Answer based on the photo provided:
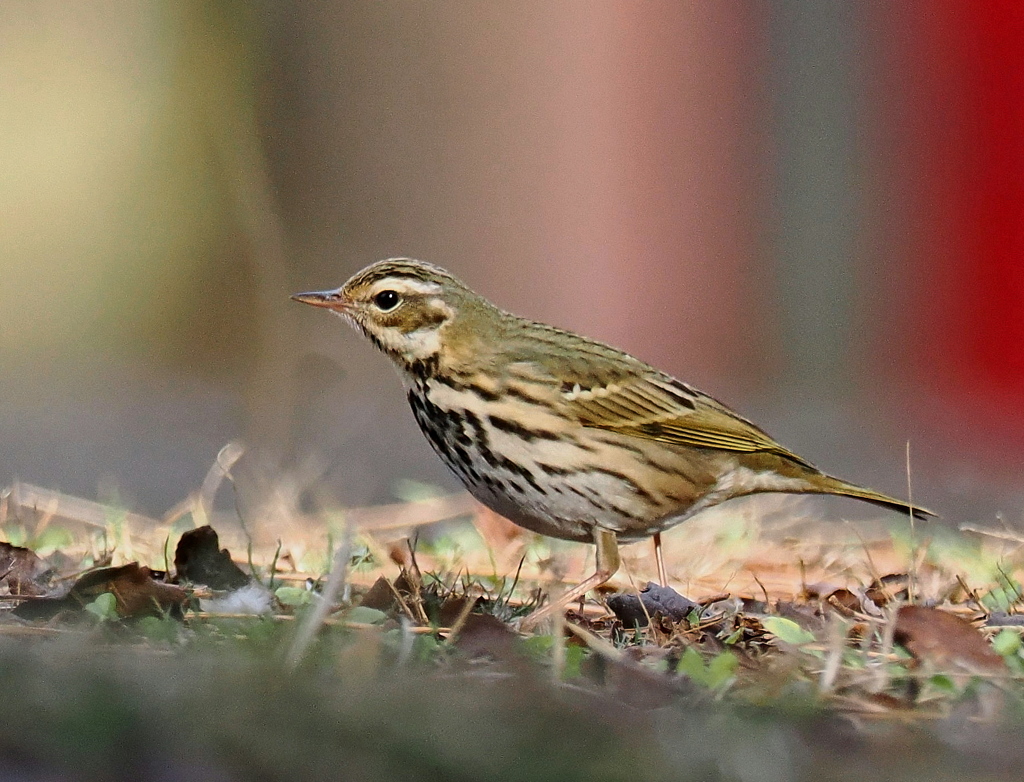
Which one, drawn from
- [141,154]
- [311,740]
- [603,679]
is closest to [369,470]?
[603,679]

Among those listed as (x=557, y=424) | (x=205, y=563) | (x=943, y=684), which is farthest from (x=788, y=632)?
(x=205, y=563)

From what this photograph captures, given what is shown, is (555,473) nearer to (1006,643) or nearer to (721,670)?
(1006,643)

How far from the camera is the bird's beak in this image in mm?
6246

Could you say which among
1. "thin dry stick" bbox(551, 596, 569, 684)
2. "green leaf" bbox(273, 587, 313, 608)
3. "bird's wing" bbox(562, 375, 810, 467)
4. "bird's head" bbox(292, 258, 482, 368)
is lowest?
"green leaf" bbox(273, 587, 313, 608)

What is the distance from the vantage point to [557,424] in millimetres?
6109

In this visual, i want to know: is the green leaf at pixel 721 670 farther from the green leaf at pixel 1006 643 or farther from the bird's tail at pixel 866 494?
the bird's tail at pixel 866 494

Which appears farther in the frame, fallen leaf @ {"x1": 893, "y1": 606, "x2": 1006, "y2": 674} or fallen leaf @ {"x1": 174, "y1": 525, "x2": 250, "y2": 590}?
fallen leaf @ {"x1": 174, "y1": 525, "x2": 250, "y2": 590}

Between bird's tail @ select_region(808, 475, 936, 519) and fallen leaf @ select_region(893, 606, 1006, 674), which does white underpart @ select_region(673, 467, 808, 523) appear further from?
fallen leaf @ select_region(893, 606, 1006, 674)

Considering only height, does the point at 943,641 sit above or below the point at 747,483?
below

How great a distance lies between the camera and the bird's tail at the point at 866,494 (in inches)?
253

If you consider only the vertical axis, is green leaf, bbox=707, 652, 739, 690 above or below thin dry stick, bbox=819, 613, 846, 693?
below

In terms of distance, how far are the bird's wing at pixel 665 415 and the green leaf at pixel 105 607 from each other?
2.18 metres

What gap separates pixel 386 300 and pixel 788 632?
2.31 m

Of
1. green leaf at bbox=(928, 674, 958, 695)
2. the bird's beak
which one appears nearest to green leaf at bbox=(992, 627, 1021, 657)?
green leaf at bbox=(928, 674, 958, 695)
